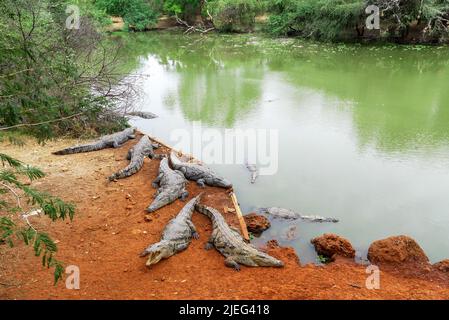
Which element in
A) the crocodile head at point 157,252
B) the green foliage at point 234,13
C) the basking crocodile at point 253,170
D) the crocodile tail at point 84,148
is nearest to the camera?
the crocodile head at point 157,252

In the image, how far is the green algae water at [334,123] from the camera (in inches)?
220

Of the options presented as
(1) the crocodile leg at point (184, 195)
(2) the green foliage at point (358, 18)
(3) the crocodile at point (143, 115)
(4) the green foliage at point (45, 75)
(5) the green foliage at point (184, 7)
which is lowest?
(1) the crocodile leg at point (184, 195)

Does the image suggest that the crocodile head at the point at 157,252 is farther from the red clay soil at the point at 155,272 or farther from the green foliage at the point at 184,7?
the green foliage at the point at 184,7

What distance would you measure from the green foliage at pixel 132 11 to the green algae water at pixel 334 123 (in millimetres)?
10743

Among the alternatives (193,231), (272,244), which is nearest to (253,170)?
(272,244)

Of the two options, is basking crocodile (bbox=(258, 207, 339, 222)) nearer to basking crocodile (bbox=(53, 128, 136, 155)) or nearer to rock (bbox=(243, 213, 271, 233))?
rock (bbox=(243, 213, 271, 233))

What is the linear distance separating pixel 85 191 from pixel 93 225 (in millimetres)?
1042

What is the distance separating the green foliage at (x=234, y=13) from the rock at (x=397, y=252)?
71.4ft

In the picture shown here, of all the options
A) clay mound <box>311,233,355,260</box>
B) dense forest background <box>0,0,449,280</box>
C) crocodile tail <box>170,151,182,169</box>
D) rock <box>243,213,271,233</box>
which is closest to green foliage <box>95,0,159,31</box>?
dense forest background <box>0,0,449,280</box>

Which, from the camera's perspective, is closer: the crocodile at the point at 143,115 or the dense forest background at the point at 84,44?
the dense forest background at the point at 84,44

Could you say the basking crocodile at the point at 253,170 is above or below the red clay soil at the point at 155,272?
above

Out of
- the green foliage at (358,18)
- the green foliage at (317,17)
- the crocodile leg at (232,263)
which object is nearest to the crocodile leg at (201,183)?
the crocodile leg at (232,263)

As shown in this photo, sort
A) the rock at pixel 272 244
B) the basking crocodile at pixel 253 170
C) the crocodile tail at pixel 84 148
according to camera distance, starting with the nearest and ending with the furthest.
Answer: the rock at pixel 272 244, the basking crocodile at pixel 253 170, the crocodile tail at pixel 84 148
